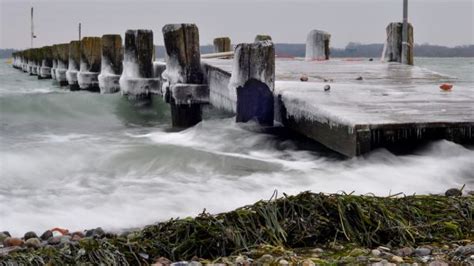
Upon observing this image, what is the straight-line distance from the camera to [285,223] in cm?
365

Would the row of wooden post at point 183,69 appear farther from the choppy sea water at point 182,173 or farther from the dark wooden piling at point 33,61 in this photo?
the dark wooden piling at point 33,61

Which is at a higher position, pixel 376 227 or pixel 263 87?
pixel 263 87

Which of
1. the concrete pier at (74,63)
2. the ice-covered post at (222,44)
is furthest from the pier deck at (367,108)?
the concrete pier at (74,63)

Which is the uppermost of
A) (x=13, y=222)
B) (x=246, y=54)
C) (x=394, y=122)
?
(x=246, y=54)

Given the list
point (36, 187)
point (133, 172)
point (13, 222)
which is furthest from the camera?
point (133, 172)

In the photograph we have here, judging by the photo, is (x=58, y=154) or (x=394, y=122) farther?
(x=58, y=154)

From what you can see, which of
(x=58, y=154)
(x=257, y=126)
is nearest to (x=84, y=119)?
(x=58, y=154)

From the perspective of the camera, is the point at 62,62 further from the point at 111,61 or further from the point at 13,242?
the point at 13,242

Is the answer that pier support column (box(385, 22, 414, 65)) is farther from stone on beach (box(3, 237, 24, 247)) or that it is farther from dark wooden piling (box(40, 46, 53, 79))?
dark wooden piling (box(40, 46, 53, 79))

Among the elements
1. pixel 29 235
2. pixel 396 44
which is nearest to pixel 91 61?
pixel 396 44

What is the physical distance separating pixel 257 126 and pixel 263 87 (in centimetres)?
45

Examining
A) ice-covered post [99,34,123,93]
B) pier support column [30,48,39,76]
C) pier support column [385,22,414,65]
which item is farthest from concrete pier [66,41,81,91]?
pier support column [30,48,39,76]

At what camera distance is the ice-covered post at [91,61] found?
15.8 meters

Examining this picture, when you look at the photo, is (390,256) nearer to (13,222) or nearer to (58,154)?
(13,222)
